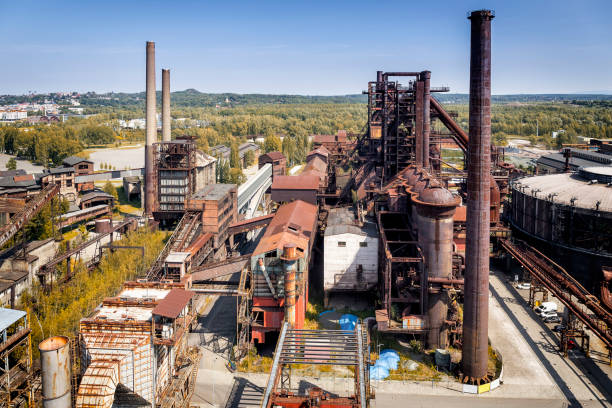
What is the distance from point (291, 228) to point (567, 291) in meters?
15.5

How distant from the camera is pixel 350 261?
29047 mm

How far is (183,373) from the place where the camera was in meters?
19.5

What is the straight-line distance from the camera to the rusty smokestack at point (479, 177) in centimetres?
2027

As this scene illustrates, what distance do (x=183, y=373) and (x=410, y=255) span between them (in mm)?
14315

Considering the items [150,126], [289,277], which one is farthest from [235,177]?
[289,277]

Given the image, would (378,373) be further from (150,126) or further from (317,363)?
(150,126)

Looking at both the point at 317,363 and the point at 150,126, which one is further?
the point at 150,126

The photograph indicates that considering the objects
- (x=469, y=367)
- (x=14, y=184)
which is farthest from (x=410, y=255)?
(x=14, y=184)

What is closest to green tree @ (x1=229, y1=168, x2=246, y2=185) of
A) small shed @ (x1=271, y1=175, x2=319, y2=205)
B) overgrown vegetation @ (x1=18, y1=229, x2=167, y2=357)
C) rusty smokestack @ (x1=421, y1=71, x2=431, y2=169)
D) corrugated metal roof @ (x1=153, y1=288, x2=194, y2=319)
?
small shed @ (x1=271, y1=175, x2=319, y2=205)

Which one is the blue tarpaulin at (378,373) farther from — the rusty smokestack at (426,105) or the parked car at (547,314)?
the rusty smokestack at (426,105)

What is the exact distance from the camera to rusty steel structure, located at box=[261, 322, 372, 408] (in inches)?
636

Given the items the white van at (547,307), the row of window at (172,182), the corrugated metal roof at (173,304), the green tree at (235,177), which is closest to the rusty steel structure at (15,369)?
the corrugated metal roof at (173,304)

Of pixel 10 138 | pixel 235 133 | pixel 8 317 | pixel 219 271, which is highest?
pixel 235 133

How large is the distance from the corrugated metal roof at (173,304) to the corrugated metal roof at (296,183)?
69.1 ft
